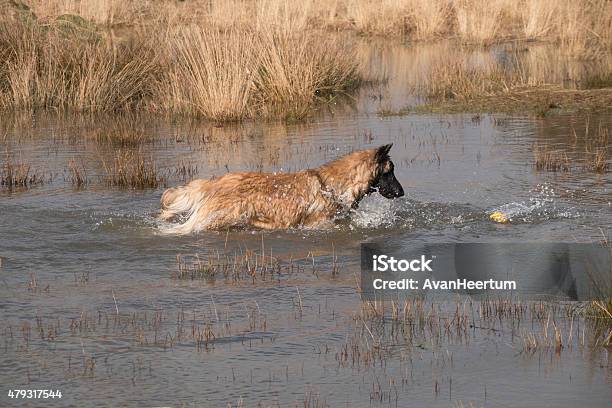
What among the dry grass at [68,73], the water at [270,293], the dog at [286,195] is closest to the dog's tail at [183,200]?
the dog at [286,195]

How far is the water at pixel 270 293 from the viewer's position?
6.46 metres

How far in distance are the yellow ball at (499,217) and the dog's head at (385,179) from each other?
0.99 m

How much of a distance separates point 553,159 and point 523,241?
12.1ft

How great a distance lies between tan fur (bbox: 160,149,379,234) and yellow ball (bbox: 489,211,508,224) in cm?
132

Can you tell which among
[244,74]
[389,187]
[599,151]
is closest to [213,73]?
[244,74]

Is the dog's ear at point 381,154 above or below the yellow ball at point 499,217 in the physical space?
above

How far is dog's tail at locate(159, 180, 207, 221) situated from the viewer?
1015 centimetres

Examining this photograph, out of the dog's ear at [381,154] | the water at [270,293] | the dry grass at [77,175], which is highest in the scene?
the dog's ear at [381,154]

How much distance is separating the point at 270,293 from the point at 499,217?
3.10 meters

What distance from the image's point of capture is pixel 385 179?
10219 mm

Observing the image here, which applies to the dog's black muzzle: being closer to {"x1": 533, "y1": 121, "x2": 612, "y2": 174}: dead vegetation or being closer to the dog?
the dog

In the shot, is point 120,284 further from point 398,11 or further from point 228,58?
point 398,11

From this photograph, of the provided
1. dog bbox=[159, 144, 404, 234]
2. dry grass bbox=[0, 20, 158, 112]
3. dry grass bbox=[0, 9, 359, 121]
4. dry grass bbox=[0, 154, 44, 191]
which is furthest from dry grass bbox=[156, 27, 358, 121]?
dog bbox=[159, 144, 404, 234]

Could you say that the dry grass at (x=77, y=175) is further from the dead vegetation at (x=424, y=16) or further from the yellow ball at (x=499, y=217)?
the dead vegetation at (x=424, y=16)
